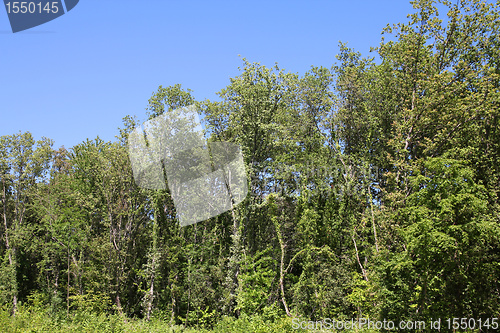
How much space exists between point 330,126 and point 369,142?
92.2 inches

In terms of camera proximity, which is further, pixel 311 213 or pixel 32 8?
pixel 311 213

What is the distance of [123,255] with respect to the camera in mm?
24141

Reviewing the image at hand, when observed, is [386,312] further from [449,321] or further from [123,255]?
[123,255]

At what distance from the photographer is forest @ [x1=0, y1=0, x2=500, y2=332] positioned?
1322 cm

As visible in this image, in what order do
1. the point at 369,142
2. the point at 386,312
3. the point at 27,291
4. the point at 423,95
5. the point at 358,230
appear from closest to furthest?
the point at 386,312 < the point at 423,95 < the point at 358,230 < the point at 369,142 < the point at 27,291

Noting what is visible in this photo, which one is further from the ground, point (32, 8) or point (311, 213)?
point (32, 8)

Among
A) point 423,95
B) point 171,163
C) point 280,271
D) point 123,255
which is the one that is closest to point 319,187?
point 280,271

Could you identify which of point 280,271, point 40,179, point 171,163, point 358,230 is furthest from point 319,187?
point 40,179

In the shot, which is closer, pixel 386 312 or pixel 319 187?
pixel 386 312

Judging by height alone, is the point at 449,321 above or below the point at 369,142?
below

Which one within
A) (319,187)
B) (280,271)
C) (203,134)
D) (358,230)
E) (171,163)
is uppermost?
(203,134)

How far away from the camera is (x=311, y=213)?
20.4m

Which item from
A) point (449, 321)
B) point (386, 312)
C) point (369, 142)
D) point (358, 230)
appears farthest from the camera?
point (369, 142)

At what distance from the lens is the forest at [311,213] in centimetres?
1322
